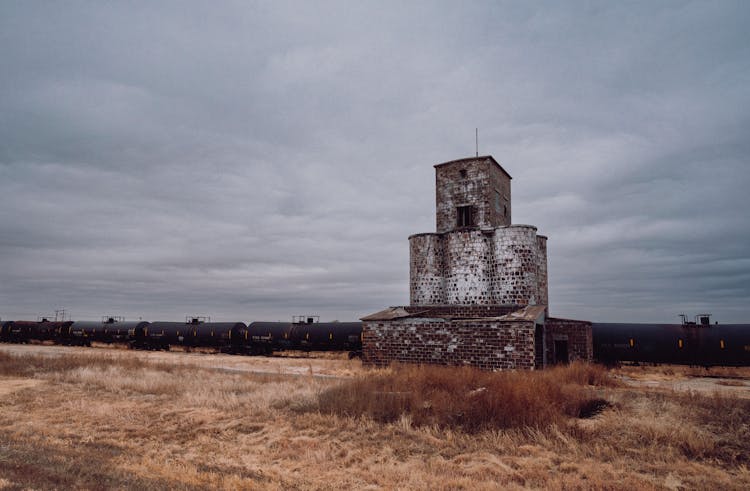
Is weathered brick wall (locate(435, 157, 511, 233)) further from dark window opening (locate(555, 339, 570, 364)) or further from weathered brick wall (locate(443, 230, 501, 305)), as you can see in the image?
dark window opening (locate(555, 339, 570, 364))

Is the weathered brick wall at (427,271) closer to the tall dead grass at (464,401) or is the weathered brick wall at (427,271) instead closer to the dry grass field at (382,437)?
the dry grass field at (382,437)

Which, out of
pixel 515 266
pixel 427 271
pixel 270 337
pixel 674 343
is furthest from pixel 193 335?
pixel 674 343

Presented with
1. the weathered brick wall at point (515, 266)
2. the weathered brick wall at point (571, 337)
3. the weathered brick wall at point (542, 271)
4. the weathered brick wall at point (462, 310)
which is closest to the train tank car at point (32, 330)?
the weathered brick wall at point (462, 310)

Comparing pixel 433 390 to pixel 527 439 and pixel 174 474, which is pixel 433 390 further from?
pixel 174 474

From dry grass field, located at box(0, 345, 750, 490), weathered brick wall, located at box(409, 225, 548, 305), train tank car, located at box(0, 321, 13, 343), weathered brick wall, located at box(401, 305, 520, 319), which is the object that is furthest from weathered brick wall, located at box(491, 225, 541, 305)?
train tank car, located at box(0, 321, 13, 343)

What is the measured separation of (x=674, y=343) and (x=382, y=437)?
19.5m

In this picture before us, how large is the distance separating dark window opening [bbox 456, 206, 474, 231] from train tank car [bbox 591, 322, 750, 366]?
28.3 ft

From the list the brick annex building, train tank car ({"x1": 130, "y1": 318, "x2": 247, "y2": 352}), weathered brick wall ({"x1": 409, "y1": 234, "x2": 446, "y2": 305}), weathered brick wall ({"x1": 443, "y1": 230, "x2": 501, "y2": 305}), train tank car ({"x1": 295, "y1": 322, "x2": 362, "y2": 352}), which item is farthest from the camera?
train tank car ({"x1": 130, "y1": 318, "x2": 247, "y2": 352})

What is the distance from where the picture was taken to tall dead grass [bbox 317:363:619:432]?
9.59m

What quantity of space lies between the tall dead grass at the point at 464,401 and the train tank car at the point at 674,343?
43.3ft

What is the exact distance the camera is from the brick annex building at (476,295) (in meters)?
17.5

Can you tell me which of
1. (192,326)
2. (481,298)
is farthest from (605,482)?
(192,326)

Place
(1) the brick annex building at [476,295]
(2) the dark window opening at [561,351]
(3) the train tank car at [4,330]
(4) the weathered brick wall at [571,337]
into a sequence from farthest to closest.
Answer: (3) the train tank car at [4,330] < (2) the dark window opening at [561,351] < (4) the weathered brick wall at [571,337] < (1) the brick annex building at [476,295]

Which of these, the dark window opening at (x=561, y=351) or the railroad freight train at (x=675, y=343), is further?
the dark window opening at (x=561, y=351)
